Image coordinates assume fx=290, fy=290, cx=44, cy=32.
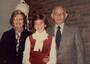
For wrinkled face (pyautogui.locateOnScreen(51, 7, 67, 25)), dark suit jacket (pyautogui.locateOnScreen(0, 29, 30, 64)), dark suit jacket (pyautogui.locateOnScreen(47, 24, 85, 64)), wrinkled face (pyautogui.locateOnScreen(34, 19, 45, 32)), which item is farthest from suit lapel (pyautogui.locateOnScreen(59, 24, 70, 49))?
dark suit jacket (pyautogui.locateOnScreen(0, 29, 30, 64))

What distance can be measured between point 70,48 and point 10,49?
657 mm

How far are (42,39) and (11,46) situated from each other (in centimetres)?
37

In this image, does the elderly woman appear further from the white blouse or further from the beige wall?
the beige wall

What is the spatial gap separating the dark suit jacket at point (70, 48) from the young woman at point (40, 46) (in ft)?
0.52

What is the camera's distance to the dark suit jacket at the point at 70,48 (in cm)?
317

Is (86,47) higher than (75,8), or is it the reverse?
(75,8)

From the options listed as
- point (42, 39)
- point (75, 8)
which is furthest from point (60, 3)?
point (42, 39)

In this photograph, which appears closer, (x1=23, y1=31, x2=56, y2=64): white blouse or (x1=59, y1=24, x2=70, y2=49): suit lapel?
(x1=23, y1=31, x2=56, y2=64): white blouse

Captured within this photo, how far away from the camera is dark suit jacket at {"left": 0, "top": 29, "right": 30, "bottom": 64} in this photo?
3.17 metres

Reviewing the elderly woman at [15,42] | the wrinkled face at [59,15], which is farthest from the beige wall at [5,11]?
the wrinkled face at [59,15]

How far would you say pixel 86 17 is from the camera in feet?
12.1

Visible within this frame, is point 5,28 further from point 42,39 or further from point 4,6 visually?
point 42,39

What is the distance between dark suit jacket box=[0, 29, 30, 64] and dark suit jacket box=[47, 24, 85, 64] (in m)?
0.42

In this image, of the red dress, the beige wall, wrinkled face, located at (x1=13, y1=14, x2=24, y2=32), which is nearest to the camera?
the red dress
